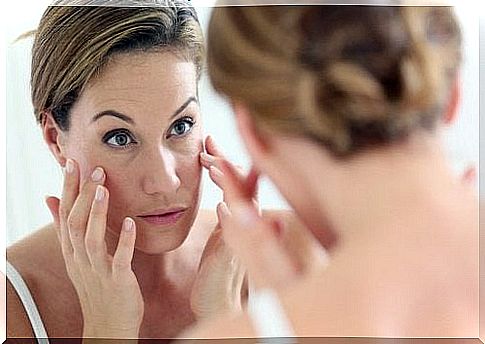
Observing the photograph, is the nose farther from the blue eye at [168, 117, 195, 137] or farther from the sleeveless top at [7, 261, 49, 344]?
the sleeveless top at [7, 261, 49, 344]

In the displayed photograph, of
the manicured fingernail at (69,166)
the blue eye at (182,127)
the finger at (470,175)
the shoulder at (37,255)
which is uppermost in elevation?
the blue eye at (182,127)

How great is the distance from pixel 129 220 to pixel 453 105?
53 cm

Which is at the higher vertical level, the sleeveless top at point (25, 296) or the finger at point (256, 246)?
the finger at point (256, 246)

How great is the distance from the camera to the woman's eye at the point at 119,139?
4.46ft

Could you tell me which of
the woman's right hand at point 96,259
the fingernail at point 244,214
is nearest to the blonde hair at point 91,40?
the woman's right hand at point 96,259

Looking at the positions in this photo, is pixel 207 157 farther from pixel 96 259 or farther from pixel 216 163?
pixel 96 259

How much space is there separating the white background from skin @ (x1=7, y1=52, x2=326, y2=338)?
19 mm

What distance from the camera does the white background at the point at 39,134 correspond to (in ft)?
4.43

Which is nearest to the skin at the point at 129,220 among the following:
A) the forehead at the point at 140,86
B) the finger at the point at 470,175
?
the forehead at the point at 140,86

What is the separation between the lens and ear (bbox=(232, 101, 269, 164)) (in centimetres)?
134

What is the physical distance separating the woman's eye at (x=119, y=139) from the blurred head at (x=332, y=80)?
0.17 m

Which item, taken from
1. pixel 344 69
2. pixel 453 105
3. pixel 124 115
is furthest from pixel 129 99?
pixel 453 105

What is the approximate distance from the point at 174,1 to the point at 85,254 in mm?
421

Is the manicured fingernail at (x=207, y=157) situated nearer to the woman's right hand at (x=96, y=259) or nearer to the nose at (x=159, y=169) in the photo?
the nose at (x=159, y=169)
